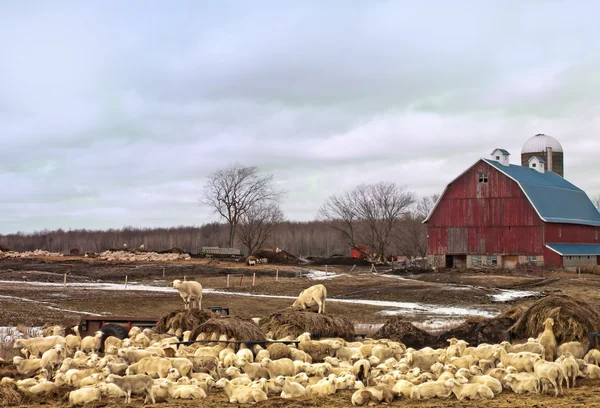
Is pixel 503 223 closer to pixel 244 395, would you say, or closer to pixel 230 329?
pixel 230 329

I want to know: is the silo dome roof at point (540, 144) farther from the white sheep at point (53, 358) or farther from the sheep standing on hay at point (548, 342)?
the white sheep at point (53, 358)

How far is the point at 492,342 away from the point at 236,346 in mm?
7235

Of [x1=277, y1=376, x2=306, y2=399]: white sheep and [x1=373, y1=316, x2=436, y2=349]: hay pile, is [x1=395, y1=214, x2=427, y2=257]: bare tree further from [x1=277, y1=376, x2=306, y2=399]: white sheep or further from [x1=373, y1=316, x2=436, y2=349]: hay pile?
[x1=277, y1=376, x2=306, y2=399]: white sheep

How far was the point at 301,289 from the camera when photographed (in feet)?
148

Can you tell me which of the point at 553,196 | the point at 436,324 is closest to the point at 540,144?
the point at 553,196

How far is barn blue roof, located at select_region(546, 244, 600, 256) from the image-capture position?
62.7 m

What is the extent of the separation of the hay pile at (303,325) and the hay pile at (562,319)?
178 inches

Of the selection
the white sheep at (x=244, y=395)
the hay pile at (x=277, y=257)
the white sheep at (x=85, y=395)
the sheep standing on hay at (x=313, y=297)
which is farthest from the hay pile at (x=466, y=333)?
the hay pile at (x=277, y=257)

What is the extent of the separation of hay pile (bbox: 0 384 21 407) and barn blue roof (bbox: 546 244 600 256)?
55.7m

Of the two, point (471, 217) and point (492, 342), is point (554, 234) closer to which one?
point (471, 217)

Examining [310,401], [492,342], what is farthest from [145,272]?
[310,401]

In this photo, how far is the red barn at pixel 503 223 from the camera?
208 ft

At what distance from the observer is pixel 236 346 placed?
656 inches

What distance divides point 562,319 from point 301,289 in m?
28.2
